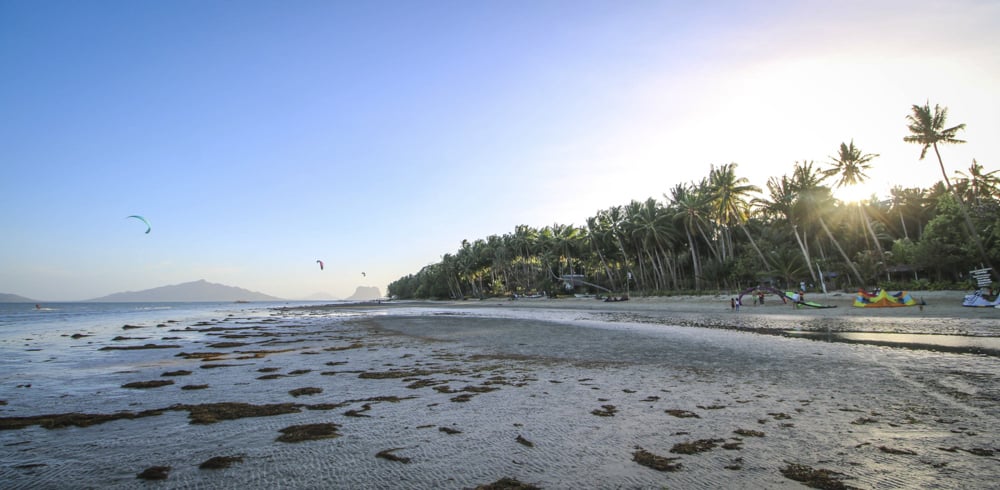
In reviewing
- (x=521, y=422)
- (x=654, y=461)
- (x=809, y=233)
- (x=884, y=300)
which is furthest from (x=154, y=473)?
(x=809, y=233)

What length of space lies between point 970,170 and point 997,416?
228ft

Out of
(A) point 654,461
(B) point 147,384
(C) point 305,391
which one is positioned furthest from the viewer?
(B) point 147,384

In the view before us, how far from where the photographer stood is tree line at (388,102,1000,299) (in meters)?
38.2

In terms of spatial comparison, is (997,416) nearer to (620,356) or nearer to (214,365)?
(620,356)

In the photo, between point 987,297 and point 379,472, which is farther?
point 987,297

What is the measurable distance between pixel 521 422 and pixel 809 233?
209ft

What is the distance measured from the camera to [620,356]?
10.8 m

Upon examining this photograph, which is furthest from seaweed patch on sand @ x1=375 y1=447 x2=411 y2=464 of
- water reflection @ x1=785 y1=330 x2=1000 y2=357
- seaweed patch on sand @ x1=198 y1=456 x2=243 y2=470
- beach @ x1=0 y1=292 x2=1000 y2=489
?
water reflection @ x1=785 y1=330 x2=1000 y2=357

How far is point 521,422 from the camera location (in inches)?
195

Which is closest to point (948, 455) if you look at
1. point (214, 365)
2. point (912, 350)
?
point (912, 350)

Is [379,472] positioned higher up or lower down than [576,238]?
lower down

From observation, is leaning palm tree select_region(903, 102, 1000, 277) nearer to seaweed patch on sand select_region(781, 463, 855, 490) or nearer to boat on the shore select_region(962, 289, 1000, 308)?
boat on the shore select_region(962, 289, 1000, 308)

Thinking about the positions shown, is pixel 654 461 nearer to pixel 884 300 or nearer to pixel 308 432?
pixel 308 432

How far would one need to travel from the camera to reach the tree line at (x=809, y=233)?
38156 millimetres
